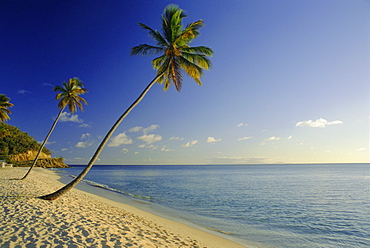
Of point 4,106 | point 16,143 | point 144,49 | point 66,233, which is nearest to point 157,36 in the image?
point 144,49

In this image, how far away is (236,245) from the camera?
25.5 ft

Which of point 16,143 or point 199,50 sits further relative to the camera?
point 16,143

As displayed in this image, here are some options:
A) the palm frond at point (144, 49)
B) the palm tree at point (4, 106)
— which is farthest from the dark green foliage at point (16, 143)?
the palm frond at point (144, 49)

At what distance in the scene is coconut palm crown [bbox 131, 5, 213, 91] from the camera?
11.7m

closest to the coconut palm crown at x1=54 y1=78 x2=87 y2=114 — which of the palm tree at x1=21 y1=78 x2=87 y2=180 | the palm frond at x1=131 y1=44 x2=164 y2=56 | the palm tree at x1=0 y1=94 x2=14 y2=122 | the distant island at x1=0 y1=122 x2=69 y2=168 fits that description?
the palm tree at x1=21 y1=78 x2=87 y2=180

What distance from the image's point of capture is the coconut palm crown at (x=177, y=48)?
38.4 feet

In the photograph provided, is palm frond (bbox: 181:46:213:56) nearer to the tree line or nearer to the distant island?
the tree line

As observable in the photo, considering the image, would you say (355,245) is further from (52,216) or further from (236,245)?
(52,216)

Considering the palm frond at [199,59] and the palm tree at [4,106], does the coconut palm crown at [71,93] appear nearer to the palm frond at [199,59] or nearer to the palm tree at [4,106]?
the palm frond at [199,59]

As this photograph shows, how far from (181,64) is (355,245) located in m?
12.0

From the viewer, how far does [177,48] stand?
1202 cm

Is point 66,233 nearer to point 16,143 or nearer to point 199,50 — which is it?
point 199,50

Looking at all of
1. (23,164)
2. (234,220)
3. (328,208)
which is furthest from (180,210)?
(23,164)

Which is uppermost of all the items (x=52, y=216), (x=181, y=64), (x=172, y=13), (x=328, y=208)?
(x=172, y=13)
